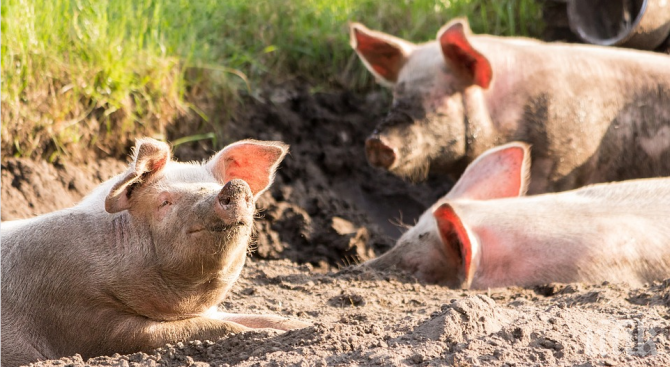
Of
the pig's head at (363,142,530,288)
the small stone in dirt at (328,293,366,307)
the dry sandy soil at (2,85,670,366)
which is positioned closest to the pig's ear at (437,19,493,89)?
the pig's head at (363,142,530,288)

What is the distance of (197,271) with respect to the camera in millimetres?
3393

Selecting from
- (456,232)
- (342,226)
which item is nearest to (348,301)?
(456,232)

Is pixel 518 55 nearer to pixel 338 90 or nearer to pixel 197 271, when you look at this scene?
pixel 338 90

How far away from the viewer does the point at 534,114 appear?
6.20 metres

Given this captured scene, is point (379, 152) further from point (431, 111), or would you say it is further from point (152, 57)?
point (152, 57)

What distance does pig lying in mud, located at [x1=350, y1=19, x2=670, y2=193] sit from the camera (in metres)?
6.18

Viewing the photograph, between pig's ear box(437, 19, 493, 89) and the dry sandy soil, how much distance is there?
112 centimetres

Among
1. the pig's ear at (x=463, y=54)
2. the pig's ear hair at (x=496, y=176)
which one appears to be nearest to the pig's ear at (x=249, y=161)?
the pig's ear hair at (x=496, y=176)

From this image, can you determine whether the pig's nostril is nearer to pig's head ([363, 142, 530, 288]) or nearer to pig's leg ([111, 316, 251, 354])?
pig's head ([363, 142, 530, 288])

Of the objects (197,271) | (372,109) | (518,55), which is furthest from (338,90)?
(197,271)

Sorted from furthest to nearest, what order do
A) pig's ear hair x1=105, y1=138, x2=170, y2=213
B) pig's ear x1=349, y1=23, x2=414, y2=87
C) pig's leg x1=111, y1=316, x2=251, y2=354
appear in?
pig's ear x1=349, y1=23, x2=414, y2=87 → pig's leg x1=111, y1=316, x2=251, y2=354 → pig's ear hair x1=105, y1=138, x2=170, y2=213

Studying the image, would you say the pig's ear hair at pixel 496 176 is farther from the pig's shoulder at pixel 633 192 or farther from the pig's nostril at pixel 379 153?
the pig's nostril at pixel 379 153

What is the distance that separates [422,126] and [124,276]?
305 cm

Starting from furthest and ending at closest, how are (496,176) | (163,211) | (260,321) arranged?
1. (496,176)
2. (260,321)
3. (163,211)
